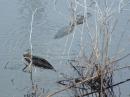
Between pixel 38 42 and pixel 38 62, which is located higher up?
pixel 38 42

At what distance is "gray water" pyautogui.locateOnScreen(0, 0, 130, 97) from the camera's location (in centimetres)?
357

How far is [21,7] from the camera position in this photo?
5059 millimetres

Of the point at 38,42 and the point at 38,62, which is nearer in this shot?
the point at 38,62

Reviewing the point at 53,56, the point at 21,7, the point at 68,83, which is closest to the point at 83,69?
the point at 68,83

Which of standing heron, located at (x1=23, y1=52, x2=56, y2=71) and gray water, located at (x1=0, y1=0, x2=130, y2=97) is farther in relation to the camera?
standing heron, located at (x1=23, y1=52, x2=56, y2=71)

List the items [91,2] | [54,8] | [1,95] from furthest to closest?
[54,8]
[91,2]
[1,95]

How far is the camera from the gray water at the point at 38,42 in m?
3.57

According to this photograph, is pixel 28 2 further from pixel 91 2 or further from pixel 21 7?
pixel 91 2

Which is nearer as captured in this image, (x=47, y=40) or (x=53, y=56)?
(x=53, y=56)

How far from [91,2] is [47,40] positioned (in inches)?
28.7

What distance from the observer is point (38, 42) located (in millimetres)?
4277

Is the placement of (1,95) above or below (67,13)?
below

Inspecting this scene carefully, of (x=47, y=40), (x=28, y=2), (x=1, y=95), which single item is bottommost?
(x=1, y=95)

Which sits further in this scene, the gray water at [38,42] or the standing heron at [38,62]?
the standing heron at [38,62]
